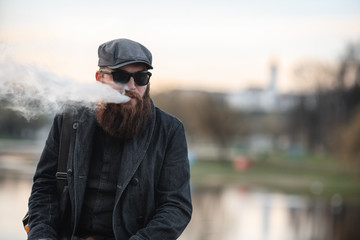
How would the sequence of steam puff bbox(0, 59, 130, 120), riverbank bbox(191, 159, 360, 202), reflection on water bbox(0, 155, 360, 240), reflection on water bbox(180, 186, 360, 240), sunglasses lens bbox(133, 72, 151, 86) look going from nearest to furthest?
steam puff bbox(0, 59, 130, 120), sunglasses lens bbox(133, 72, 151, 86), reflection on water bbox(0, 155, 360, 240), reflection on water bbox(180, 186, 360, 240), riverbank bbox(191, 159, 360, 202)

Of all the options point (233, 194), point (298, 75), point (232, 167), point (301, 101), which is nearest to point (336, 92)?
point (298, 75)

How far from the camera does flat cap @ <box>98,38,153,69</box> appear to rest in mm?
2572

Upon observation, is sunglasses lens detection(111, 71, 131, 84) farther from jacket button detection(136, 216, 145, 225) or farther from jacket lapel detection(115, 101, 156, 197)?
jacket button detection(136, 216, 145, 225)

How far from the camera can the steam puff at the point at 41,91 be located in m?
2.53

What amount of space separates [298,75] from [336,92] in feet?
16.7

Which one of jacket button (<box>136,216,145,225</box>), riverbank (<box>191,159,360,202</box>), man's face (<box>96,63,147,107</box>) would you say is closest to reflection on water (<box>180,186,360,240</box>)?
riverbank (<box>191,159,360,202</box>)

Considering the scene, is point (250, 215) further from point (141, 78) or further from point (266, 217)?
point (141, 78)

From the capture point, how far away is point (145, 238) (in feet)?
8.33

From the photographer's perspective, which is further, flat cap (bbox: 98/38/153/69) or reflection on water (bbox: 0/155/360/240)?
reflection on water (bbox: 0/155/360/240)

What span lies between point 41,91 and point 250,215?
13.4m

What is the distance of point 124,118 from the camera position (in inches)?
103

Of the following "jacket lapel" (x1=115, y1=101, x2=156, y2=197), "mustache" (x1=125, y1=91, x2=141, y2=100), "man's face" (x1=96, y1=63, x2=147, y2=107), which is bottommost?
"jacket lapel" (x1=115, y1=101, x2=156, y2=197)

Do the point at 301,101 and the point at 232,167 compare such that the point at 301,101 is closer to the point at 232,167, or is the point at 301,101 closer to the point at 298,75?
the point at 298,75

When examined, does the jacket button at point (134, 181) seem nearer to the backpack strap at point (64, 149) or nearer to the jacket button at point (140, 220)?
the jacket button at point (140, 220)
